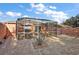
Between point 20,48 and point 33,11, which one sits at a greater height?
point 33,11

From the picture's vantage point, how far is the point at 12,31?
4.97 metres

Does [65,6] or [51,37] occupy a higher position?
[65,6]

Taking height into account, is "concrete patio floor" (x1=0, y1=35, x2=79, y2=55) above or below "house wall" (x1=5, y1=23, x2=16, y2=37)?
below

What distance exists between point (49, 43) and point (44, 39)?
93 millimetres

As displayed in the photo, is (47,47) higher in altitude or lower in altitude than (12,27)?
lower

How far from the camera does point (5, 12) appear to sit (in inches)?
194

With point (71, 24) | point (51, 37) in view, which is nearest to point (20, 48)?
point (51, 37)

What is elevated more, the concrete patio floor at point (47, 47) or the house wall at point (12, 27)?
the house wall at point (12, 27)
